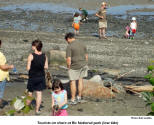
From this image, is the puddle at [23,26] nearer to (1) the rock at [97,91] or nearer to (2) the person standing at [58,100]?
(1) the rock at [97,91]

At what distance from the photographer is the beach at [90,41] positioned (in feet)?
34.1

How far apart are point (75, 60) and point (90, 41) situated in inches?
361

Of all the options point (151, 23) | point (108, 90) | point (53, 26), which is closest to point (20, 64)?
point (108, 90)

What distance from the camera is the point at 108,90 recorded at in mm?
10961

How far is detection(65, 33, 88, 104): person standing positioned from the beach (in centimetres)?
48

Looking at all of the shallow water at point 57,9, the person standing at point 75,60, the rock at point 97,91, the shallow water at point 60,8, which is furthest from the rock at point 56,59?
the shallow water at point 60,8

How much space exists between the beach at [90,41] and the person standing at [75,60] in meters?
0.48

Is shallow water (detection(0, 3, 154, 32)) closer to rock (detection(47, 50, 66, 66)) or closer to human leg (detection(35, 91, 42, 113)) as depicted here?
rock (detection(47, 50, 66, 66))

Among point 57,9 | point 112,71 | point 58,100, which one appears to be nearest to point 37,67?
point 58,100

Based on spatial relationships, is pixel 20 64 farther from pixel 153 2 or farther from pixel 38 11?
pixel 153 2

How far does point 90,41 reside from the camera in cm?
1923

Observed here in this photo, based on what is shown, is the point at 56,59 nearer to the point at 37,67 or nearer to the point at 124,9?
the point at 37,67

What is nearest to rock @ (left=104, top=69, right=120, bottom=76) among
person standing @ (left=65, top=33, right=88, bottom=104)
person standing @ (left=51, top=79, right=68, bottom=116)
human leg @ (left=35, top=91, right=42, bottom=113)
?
person standing @ (left=65, top=33, right=88, bottom=104)

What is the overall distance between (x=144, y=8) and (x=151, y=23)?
7437 mm
